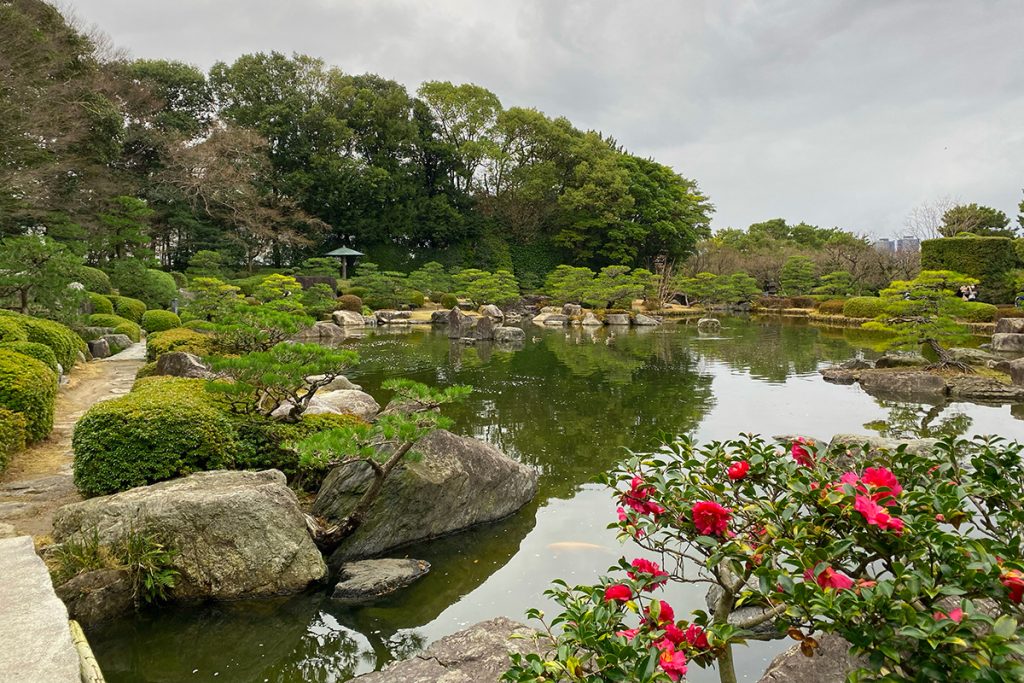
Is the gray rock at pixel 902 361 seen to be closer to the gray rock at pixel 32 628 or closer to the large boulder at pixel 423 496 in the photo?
the large boulder at pixel 423 496

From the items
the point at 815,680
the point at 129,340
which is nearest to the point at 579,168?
the point at 129,340

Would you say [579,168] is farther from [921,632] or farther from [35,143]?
[921,632]

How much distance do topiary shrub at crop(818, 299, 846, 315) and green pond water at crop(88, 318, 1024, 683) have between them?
946 centimetres

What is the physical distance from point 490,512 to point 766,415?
15.7ft

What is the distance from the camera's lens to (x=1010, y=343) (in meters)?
14.2

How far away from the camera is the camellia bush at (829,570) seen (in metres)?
1.29

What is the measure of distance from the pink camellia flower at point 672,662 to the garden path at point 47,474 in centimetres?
387

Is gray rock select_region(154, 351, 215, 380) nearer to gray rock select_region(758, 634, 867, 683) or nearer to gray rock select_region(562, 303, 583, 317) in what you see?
gray rock select_region(758, 634, 867, 683)

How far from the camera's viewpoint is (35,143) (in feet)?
47.2

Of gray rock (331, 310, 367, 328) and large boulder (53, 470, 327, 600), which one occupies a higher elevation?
gray rock (331, 310, 367, 328)

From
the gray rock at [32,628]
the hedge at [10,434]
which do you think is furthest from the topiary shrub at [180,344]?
the gray rock at [32,628]

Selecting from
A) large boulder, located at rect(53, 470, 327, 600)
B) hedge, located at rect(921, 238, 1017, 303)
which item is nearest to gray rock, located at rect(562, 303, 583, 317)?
hedge, located at rect(921, 238, 1017, 303)

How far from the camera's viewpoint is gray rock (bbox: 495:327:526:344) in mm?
17031

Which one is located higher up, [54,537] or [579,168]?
[579,168]
